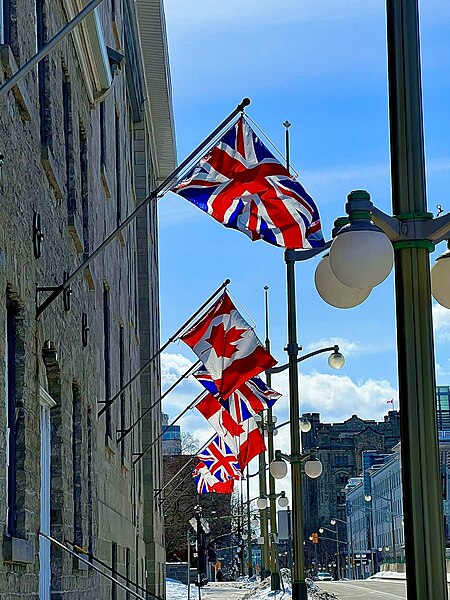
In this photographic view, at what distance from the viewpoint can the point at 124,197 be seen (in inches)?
1096

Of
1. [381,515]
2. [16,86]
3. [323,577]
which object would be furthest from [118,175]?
[381,515]

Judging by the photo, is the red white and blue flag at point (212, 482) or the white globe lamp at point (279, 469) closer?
the red white and blue flag at point (212, 482)

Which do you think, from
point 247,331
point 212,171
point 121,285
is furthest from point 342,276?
point 121,285

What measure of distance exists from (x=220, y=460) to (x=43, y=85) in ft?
60.4

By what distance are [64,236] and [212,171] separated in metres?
1.94

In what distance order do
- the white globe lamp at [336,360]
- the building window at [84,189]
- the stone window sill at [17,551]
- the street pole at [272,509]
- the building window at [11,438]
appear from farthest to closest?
the street pole at [272,509], the white globe lamp at [336,360], the building window at [84,189], the building window at [11,438], the stone window sill at [17,551]

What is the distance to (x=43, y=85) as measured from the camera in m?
12.9

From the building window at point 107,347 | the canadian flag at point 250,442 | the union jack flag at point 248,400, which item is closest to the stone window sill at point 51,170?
the building window at point 107,347

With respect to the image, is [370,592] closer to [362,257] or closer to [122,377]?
[122,377]

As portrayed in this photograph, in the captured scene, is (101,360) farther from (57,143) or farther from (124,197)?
(124,197)

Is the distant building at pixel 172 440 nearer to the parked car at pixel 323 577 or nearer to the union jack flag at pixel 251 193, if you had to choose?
the parked car at pixel 323 577

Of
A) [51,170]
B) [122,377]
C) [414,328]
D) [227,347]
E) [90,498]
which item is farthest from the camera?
[122,377]

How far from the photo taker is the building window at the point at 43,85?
42.2 ft

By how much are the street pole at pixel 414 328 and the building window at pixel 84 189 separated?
898 centimetres
